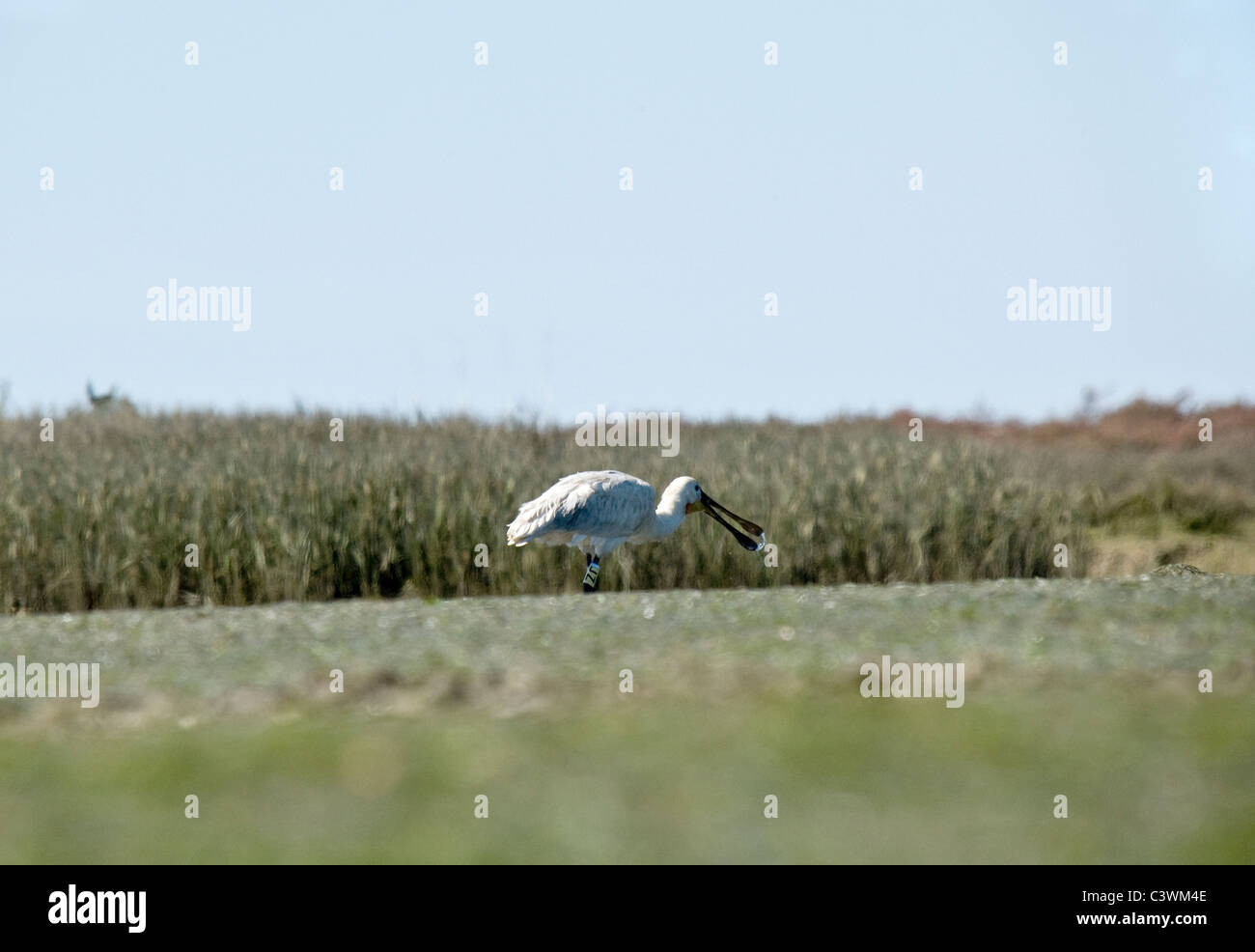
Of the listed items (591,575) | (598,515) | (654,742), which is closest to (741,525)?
(591,575)

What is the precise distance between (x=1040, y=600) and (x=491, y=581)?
4984 millimetres

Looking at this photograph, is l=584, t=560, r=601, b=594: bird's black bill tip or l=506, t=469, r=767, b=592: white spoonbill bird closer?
l=506, t=469, r=767, b=592: white spoonbill bird

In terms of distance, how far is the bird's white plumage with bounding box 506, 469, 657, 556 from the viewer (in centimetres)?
1117

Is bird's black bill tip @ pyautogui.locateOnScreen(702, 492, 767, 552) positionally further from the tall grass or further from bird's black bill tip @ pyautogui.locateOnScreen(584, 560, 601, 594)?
bird's black bill tip @ pyautogui.locateOnScreen(584, 560, 601, 594)

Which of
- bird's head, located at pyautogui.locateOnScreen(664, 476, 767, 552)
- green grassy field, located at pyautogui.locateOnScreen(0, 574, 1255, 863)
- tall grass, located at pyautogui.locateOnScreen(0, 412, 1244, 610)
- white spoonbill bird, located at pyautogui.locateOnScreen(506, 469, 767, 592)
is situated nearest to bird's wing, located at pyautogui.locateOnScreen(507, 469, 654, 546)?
white spoonbill bird, located at pyautogui.locateOnScreen(506, 469, 767, 592)

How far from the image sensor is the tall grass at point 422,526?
41.7 feet

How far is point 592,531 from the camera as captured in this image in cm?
1134

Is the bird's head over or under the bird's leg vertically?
over

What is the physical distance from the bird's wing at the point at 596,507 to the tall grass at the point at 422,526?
1458mm

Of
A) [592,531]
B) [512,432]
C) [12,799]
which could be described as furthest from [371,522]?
[12,799]

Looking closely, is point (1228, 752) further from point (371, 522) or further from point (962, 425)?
point (962, 425)

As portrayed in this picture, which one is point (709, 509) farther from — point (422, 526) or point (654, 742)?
point (654, 742)

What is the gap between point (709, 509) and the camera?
40.7 ft

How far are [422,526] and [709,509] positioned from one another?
2562mm
